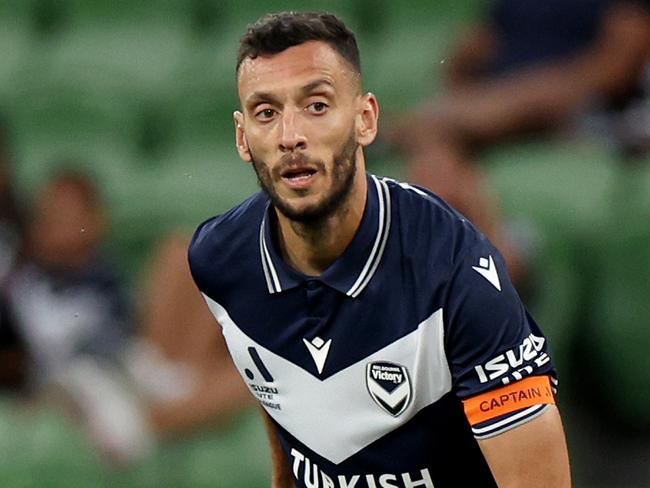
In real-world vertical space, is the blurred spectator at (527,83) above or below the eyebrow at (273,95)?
below

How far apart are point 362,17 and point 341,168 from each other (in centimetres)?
355

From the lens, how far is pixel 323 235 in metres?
2.63

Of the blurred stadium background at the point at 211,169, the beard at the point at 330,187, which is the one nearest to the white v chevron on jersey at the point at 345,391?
the beard at the point at 330,187

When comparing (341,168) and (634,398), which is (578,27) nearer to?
(634,398)

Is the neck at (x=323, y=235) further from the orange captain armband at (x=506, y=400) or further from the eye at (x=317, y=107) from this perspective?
the orange captain armband at (x=506, y=400)

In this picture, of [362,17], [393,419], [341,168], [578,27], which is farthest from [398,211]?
[362,17]

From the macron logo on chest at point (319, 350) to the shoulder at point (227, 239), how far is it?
23cm

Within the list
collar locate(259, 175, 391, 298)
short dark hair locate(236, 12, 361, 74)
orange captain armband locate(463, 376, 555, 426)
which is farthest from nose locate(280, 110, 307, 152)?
orange captain armband locate(463, 376, 555, 426)

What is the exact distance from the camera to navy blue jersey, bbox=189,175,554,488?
2473 mm

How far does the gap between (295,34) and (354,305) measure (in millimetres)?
514

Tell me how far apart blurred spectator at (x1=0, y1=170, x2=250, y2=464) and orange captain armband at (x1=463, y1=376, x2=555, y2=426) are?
253cm

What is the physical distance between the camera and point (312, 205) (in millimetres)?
2502

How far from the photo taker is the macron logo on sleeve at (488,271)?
2469 millimetres

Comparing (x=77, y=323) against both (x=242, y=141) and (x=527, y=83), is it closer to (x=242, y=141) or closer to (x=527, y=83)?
(x=527, y=83)
